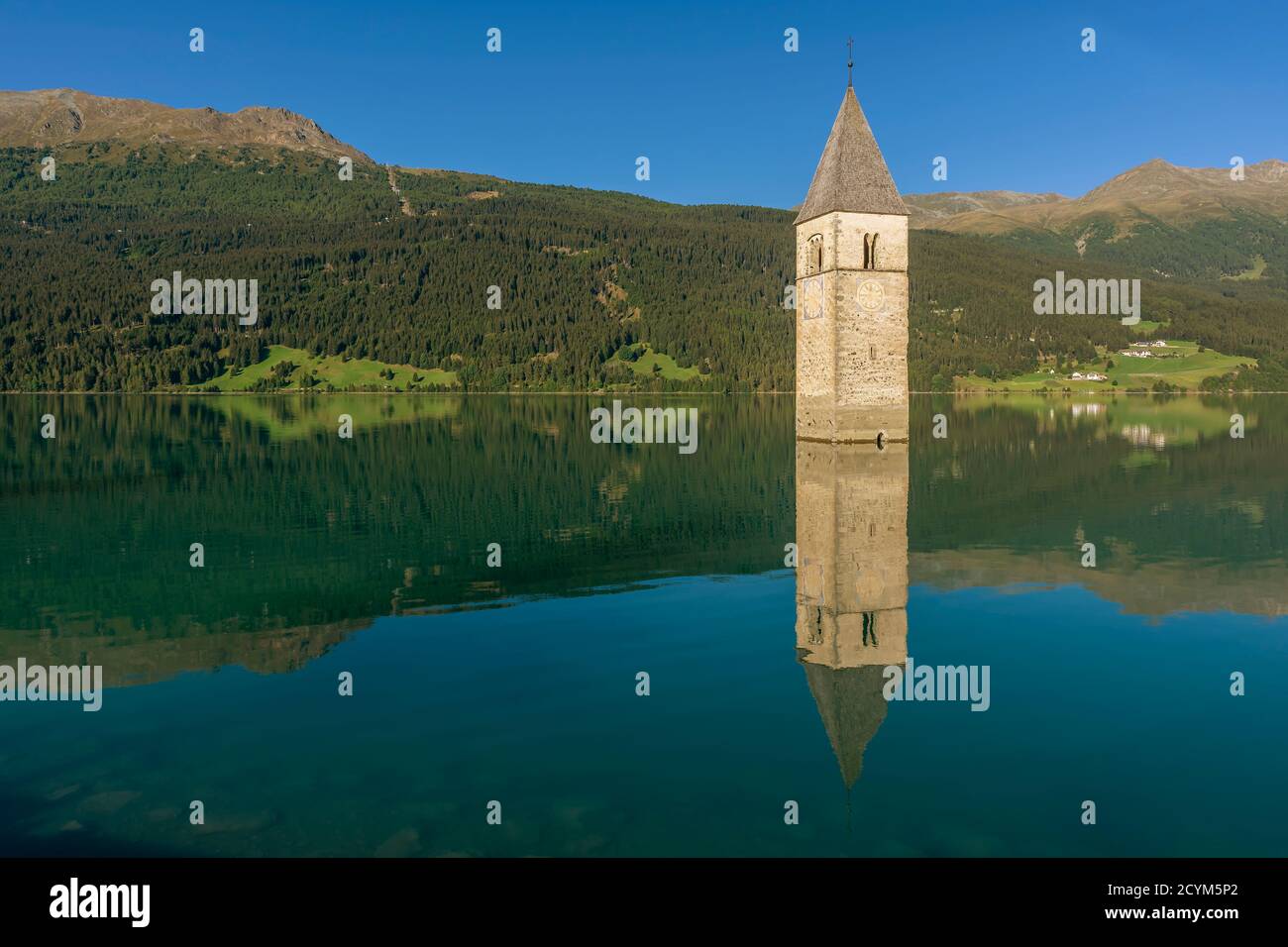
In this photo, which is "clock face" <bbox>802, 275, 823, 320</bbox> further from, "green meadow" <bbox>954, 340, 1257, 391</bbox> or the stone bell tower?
"green meadow" <bbox>954, 340, 1257, 391</bbox>

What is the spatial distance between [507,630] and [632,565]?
6.55 m

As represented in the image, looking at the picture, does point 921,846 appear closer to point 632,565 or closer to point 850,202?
point 632,565

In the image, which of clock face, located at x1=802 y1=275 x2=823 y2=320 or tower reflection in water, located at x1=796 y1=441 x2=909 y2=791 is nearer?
tower reflection in water, located at x1=796 y1=441 x2=909 y2=791

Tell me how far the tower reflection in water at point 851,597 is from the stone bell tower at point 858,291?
627 inches

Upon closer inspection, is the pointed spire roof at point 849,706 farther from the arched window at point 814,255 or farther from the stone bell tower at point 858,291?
the arched window at point 814,255

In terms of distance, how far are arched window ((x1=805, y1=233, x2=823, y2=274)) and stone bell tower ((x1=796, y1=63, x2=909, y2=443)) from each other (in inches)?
4.5

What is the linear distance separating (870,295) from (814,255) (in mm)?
4739

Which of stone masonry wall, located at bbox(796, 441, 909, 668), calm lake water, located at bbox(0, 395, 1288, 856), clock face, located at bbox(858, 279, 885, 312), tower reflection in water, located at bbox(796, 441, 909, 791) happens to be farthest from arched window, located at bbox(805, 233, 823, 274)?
calm lake water, located at bbox(0, 395, 1288, 856)

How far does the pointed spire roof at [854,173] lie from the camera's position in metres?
55.1

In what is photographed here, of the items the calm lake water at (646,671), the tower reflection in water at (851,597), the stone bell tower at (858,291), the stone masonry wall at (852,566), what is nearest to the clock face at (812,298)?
the stone bell tower at (858,291)

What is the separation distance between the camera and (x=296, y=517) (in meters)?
31.5

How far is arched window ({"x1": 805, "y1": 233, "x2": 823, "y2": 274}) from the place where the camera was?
2238 inches

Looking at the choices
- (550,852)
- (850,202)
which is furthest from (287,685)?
(850,202)

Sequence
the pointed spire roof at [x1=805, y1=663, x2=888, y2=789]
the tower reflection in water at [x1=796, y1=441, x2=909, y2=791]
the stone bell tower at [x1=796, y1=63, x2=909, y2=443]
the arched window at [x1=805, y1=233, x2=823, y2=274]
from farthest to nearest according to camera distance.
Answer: the arched window at [x1=805, y1=233, x2=823, y2=274]
the stone bell tower at [x1=796, y1=63, x2=909, y2=443]
the tower reflection in water at [x1=796, y1=441, x2=909, y2=791]
the pointed spire roof at [x1=805, y1=663, x2=888, y2=789]
